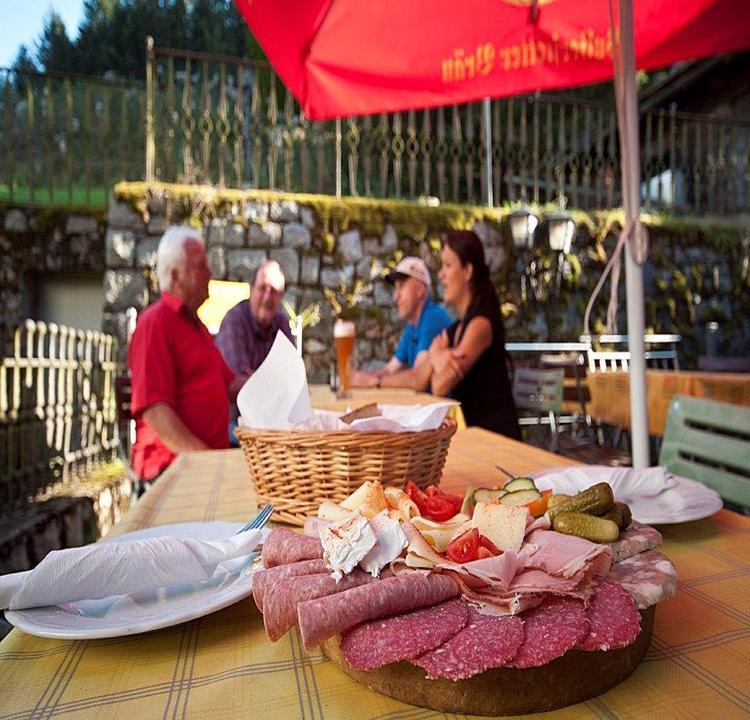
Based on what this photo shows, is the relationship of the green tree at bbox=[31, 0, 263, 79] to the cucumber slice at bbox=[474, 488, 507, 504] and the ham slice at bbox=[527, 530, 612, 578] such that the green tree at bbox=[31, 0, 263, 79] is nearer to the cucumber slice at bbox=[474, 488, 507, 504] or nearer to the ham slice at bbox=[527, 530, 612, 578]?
the cucumber slice at bbox=[474, 488, 507, 504]

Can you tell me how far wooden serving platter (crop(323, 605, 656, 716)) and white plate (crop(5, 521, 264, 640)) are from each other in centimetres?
19

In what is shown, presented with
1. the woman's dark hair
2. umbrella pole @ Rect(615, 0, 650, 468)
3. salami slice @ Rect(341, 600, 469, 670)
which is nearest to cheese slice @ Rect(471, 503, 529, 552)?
salami slice @ Rect(341, 600, 469, 670)

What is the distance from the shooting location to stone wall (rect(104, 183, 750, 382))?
5.66m

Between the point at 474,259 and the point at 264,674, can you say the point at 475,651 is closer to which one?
the point at 264,674

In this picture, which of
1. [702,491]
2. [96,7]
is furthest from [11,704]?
[96,7]

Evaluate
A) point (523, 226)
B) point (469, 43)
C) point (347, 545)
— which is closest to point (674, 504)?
point (347, 545)

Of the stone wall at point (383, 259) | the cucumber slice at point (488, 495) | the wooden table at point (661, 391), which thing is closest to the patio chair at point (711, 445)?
the cucumber slice at point (488, 495)

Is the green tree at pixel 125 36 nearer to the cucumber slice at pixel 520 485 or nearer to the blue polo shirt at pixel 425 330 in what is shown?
the blue polo shirt at pixel 425 330

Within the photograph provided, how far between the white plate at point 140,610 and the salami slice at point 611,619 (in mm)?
342

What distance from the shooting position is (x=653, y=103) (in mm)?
→ 10508

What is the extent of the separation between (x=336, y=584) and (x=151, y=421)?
1833mm

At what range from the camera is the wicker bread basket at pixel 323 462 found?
955 mm

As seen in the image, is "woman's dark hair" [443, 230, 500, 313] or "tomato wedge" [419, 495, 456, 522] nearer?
"tomato wedge" [419, 495, 456, 522]

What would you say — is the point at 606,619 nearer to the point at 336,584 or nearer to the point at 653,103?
the point at 336,584
